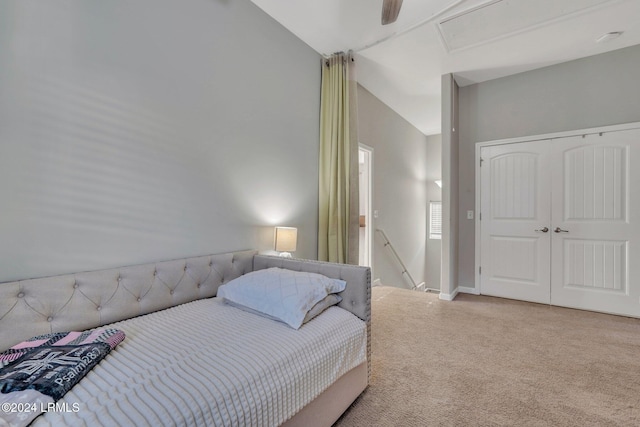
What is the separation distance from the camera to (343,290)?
1717mm

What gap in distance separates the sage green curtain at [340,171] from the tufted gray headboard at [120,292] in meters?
1.01

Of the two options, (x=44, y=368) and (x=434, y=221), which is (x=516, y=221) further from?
(x=44, y=368)

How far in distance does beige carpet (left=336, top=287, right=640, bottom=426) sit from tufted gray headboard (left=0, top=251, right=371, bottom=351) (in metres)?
0.52

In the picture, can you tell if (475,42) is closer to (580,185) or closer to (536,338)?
(580,185)

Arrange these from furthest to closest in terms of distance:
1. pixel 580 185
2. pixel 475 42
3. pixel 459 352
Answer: pixel 580 185, pixel 475 42, pixel 459 352

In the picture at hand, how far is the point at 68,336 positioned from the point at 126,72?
1419mm

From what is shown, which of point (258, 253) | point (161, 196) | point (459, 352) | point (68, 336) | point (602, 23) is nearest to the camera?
point (68, 336)

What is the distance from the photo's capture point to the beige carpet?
1497 mm

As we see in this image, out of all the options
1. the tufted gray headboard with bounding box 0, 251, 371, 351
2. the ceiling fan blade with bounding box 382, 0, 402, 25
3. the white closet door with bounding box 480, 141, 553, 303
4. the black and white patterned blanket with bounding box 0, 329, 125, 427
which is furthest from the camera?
the white closet door with bounding box 480, 141, 553, 303

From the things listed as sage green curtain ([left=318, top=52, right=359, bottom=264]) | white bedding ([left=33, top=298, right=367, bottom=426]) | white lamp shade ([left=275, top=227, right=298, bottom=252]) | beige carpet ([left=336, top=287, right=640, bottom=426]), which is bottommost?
beige carpet ([left=336, top=287, right=640, bottom=426])

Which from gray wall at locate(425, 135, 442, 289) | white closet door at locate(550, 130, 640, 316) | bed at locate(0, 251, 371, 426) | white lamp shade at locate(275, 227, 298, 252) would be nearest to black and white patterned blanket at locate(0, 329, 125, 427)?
bed at locate(0, 251, 371, 426)

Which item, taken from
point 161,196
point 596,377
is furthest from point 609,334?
point 161,196

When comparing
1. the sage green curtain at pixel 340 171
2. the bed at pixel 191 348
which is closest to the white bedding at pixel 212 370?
the bed at pixel 191 348

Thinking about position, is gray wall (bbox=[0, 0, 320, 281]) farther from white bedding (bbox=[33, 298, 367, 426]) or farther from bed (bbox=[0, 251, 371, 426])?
white bedding (bbox=[33, 298, 367, 426])
